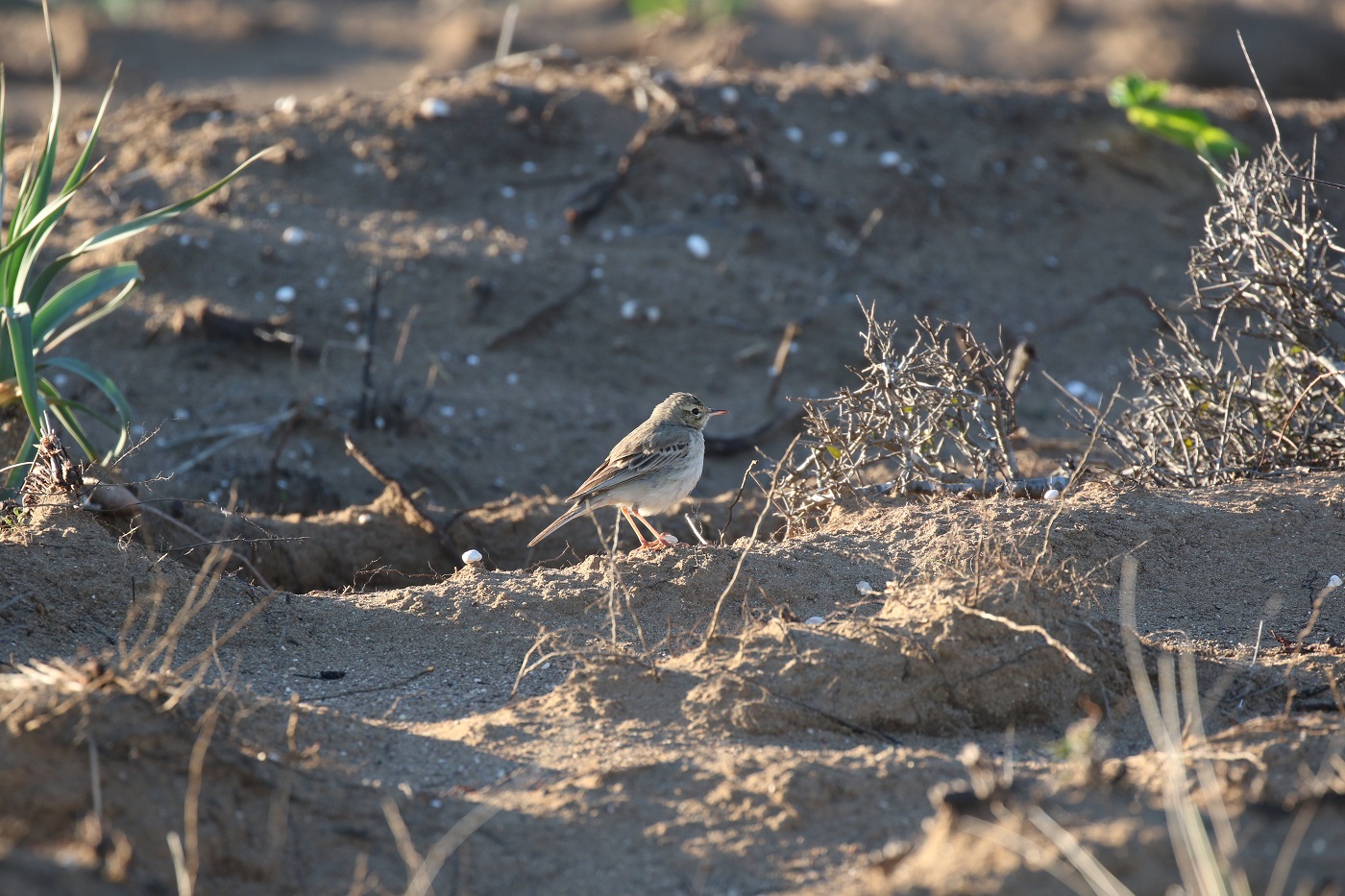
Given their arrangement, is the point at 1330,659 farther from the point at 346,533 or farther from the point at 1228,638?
the point at 346,533

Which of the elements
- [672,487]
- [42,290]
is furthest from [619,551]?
[42,290]

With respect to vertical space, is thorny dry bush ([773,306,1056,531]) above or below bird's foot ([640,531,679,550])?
above

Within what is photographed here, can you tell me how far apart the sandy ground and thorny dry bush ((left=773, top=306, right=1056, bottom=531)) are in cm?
28

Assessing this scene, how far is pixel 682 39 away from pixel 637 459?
44.9 feet

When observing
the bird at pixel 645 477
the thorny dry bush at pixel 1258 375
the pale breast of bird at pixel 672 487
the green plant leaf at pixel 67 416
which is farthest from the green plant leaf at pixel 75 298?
the thorny dry bush at pixel 1258 375

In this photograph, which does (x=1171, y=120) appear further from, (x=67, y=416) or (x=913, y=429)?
(x=67, y=416)

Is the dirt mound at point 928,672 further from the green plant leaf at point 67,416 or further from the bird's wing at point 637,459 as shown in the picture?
→ the green plant leaf at point 67,416

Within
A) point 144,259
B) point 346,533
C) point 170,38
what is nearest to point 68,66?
point 170,38

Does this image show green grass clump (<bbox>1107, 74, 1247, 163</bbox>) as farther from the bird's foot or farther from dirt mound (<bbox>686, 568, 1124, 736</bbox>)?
dirt mound (<bbox>686, 568, 1124, 736</bbox>)

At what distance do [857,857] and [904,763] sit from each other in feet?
1.53

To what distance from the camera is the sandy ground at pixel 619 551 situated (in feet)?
11.2

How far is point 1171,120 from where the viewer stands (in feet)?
40.2

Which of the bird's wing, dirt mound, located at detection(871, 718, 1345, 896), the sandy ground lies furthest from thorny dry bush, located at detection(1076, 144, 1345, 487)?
dirt mound, located at detection(871, 718, 1345, 896)

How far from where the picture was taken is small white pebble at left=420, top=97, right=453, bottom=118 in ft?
38.4
